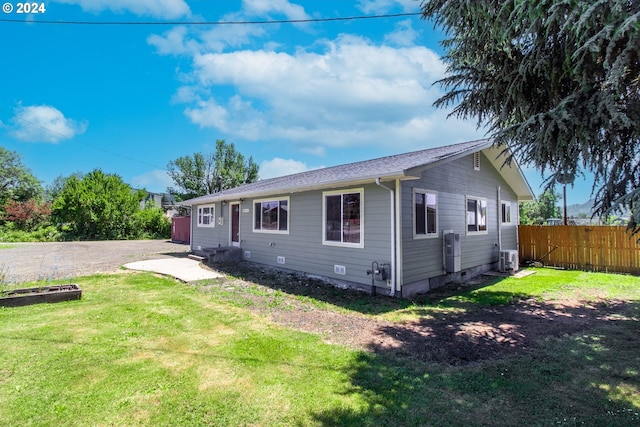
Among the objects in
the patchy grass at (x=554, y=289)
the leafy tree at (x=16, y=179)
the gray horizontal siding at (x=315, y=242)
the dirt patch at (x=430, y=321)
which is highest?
the leafy tree at (x=16, y=179)

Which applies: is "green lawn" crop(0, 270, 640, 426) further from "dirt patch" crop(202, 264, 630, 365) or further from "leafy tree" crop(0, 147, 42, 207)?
"leafy tree" crop(0, 147, 42, 207)

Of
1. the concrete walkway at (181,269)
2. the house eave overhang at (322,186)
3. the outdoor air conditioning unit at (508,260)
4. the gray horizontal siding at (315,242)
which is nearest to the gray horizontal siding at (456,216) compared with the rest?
the outdoor air conditioning unit at (508,260)

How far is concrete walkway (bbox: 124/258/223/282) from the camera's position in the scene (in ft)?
28.5

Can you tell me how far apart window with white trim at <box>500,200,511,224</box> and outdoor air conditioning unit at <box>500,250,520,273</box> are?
1340 millimetres

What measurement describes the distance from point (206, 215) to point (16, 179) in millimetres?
31557

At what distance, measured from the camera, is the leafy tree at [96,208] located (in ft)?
75.7

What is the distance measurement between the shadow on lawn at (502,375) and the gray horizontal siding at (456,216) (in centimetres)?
212

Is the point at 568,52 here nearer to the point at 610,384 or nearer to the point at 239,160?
the point at 610,384

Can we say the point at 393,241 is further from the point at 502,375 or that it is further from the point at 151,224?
the point at 151,224

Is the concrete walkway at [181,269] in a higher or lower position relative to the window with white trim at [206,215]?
lower

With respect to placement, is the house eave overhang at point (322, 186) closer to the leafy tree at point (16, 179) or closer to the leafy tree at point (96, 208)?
the leafy tree at point (96, 208)

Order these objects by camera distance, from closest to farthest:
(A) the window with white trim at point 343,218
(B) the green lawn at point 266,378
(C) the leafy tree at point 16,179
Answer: (B) the green lawn at point 266,378, (A) the window with white trim at point 343,218, (C) the leafy tree at point 16,179

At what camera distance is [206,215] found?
48.1 ft

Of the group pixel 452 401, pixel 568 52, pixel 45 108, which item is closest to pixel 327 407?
pixel 452 401
